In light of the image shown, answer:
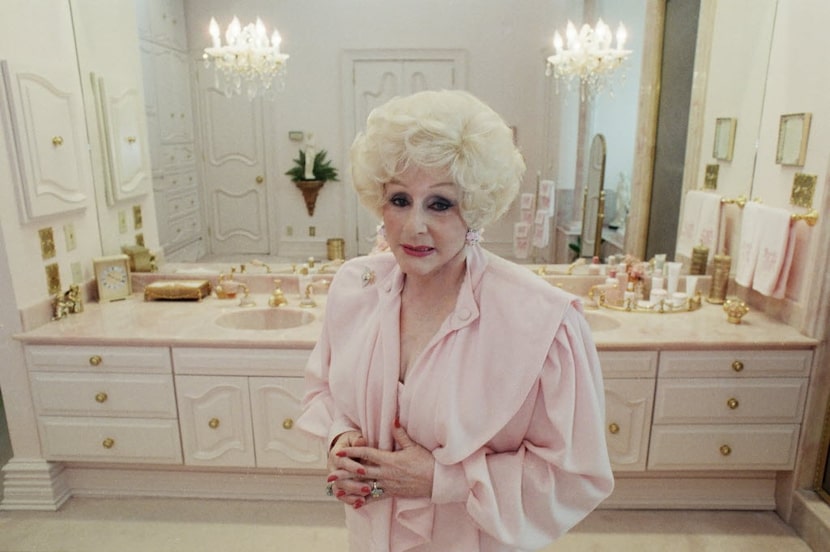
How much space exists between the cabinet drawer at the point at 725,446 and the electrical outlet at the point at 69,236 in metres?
2.67

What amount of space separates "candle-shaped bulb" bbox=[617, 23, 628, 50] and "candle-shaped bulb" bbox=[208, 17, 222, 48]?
5.80ft

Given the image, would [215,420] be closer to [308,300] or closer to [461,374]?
[308,300]

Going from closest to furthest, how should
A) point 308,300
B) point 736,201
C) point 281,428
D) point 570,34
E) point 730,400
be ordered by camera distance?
1. point 730,400
2. point 281,428
3. point 570,34
4. point 736,201
5. point 308,300

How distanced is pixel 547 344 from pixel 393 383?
0.99 ft

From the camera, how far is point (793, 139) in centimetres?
223

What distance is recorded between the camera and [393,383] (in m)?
1.08

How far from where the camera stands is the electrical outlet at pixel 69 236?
8.28ft

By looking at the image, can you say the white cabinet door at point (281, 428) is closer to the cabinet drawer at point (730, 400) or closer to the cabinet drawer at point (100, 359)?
the cabinet drawer at point (100, 359)

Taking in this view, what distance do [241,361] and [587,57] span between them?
1981mm

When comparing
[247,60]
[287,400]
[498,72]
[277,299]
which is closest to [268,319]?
[277,299]

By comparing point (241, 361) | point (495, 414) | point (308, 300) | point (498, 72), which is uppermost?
point (498, 72)

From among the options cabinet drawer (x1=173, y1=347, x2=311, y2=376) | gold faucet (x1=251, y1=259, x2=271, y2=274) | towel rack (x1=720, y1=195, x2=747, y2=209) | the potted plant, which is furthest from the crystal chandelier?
towel rack (x1=720, y1=195, x2=747, y2=209)

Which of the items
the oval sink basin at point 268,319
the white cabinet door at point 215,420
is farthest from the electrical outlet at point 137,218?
the white cabinet door at point 215,420

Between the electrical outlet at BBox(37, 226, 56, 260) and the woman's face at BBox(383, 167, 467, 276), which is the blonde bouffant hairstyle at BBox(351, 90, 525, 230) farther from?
the electrical outlet at BBox(37, 226, 56, 260)
